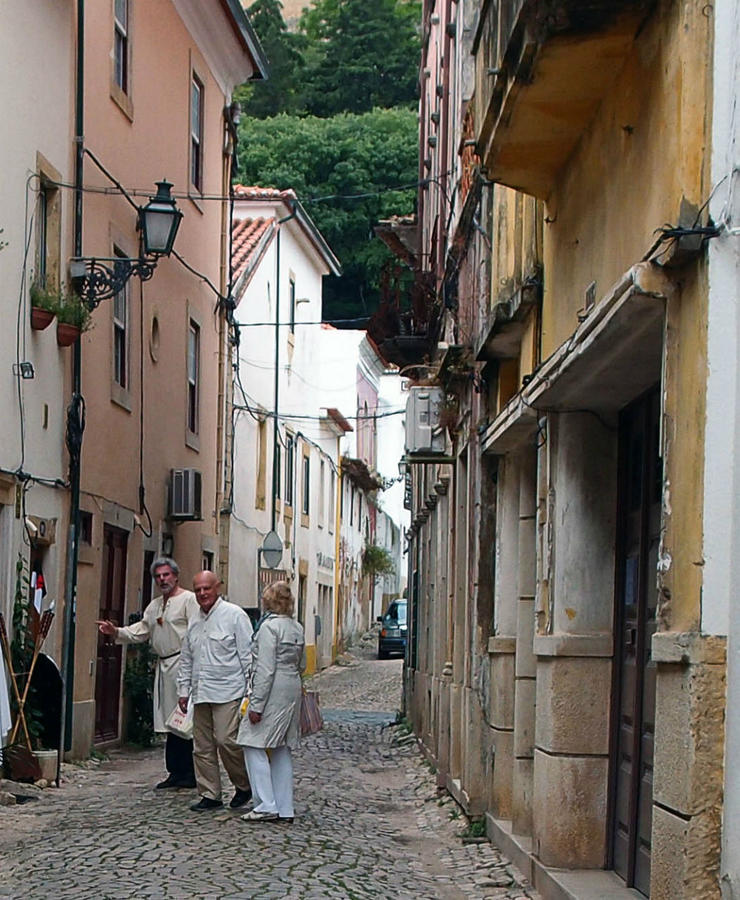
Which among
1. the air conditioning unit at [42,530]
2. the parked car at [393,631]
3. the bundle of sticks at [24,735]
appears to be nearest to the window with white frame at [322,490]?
the parked car at [393,631]

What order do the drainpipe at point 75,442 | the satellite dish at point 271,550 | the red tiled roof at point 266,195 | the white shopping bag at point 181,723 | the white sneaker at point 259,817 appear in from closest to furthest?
the white sneaker at point 259,817 < the white shopping bag at point 181,723 < the drainpipe at point 75,442 < the satellite dish at point 271,550 < the red tiled roof at point 266,195

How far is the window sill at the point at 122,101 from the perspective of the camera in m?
17.0

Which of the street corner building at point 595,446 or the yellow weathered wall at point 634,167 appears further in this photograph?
the yellow weathered wall at point 634,167

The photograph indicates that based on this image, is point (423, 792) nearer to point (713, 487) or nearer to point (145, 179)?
point (145, 179)

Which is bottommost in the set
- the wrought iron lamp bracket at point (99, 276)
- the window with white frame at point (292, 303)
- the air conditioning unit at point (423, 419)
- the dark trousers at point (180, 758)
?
the dark trousers at point (180, 758)

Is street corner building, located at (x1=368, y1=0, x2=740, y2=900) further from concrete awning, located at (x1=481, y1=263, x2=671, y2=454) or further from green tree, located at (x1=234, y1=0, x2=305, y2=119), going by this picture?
green tree, located at (x1=234, y1=0, x2=305, y2=119)

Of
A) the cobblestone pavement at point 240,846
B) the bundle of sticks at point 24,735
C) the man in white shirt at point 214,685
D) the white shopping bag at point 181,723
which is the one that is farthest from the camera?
the bundle of sticks at point 24,735

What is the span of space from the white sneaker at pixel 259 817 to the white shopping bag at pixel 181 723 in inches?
48.6

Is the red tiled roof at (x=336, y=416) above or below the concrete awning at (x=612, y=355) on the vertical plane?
above

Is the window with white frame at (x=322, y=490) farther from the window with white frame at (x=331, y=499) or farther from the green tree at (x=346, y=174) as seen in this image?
the green tree at (x=346, y=174)

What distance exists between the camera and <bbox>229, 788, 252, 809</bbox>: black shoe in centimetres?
1155

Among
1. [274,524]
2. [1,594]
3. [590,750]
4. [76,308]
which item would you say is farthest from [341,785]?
[274,524]

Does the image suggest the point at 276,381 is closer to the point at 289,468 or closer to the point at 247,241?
the point at 289,468

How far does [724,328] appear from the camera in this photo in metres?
5.44
